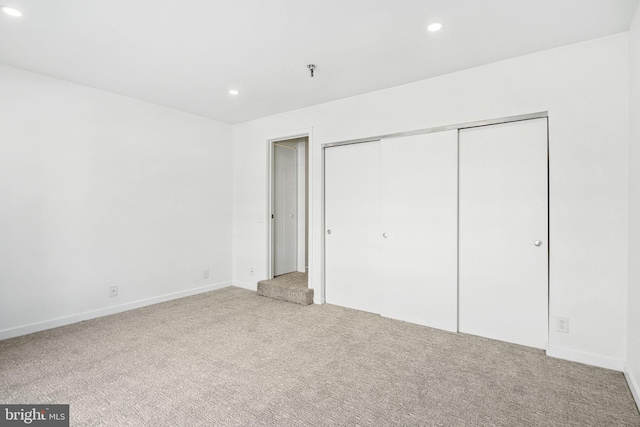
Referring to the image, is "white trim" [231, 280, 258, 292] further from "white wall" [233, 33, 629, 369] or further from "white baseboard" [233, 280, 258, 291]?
"white wall" [233, 33, 629, 369]

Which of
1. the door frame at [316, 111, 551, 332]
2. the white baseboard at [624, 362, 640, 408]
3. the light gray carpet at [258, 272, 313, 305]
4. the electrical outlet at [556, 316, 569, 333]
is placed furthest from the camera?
the light gray carpet at [258, 272, 313, 305]

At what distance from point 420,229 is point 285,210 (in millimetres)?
2573

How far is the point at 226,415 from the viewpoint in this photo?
1.88 metres

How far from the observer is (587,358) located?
248cm

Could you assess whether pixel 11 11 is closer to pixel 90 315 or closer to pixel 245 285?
pixel 90 315

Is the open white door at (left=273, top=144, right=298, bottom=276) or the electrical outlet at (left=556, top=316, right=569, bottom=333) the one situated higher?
the open white door at (left=273, top=144, right=298, bottom=276)

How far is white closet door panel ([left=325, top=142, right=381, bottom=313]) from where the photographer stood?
12.3 feet

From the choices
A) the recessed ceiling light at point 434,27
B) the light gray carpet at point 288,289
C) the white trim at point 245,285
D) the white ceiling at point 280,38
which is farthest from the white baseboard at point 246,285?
the recessed ceiling light at point 434,27

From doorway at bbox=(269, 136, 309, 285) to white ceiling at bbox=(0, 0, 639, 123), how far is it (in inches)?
70.3

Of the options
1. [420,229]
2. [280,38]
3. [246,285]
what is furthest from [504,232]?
[246,285]

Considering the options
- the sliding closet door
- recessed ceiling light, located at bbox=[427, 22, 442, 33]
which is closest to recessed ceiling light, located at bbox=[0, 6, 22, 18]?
recessed ceiling light, located at bbox=[427, 22, 442, 33]

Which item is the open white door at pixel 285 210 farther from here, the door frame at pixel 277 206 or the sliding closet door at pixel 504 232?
the sliding closet door at pixel 504 232

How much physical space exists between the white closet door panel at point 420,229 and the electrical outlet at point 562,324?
2.64 feet

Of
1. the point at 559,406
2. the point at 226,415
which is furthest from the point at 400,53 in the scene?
the point at 226,415
